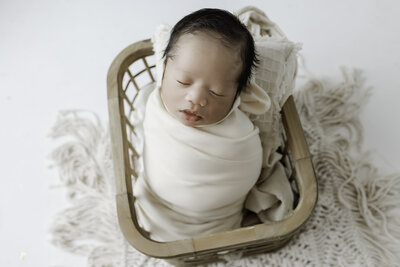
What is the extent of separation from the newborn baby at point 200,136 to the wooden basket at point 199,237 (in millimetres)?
61

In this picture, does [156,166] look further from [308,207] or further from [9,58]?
[9,58]

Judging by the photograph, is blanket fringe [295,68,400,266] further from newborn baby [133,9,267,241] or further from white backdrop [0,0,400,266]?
newborn baby [133,9,267,241]

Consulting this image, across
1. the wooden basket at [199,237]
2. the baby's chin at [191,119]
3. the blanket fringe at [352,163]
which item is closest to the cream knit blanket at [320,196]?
the blanket fringe at [352,163]

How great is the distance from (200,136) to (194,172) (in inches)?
2.7

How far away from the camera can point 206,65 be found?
70 cm

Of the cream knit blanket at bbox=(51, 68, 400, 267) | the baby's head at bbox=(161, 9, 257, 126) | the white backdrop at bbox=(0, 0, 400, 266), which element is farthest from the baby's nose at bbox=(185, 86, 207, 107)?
the white backdrop at bbox=(0, 0, 400, 266)

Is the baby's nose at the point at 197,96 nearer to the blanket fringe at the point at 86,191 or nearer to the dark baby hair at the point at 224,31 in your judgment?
the dark baby hair at the point at 224,31

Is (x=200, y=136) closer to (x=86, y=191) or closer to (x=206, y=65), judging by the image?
(x=206, y=65)

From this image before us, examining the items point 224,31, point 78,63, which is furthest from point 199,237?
point 78,63

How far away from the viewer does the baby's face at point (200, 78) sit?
696 mm

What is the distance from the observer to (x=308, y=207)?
2.53ft

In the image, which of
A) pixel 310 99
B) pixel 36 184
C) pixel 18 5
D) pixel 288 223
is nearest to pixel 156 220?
pixel 288 223

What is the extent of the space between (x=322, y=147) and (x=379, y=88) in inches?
9.0

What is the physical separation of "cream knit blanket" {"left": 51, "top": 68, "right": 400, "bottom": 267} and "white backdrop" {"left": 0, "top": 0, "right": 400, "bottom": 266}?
0.03 metres
